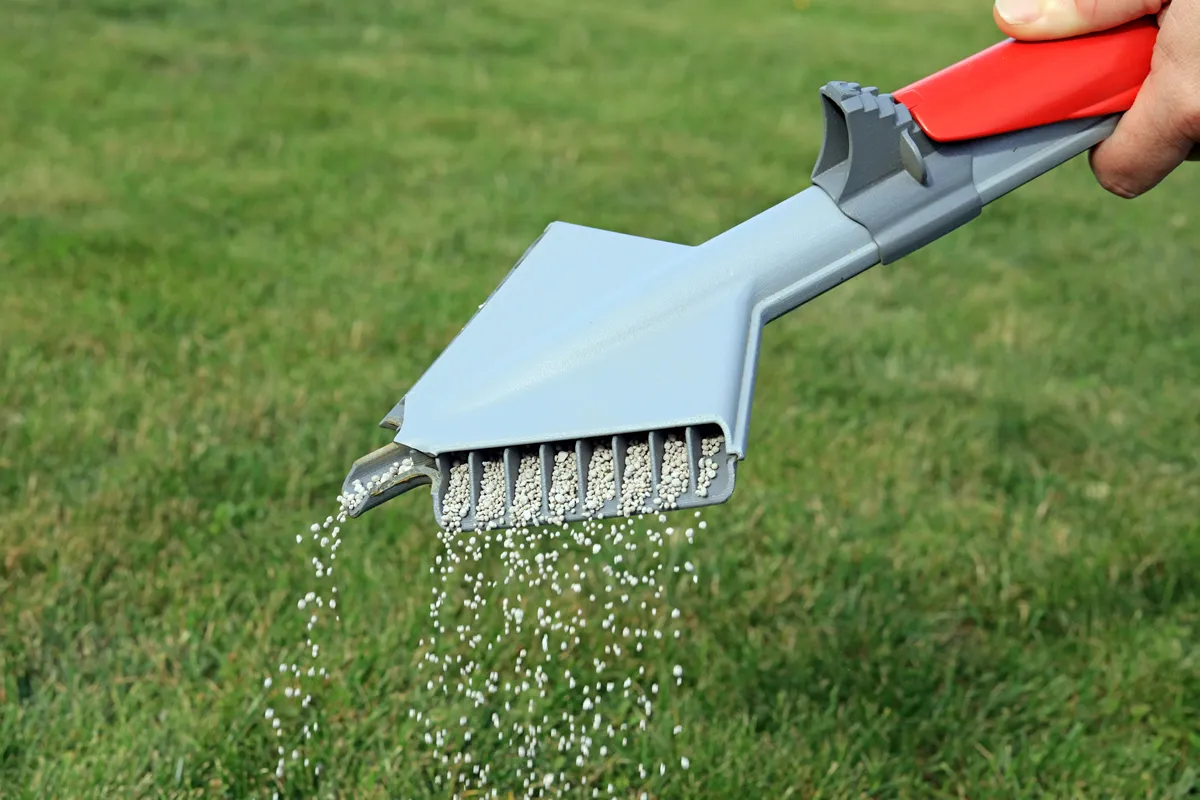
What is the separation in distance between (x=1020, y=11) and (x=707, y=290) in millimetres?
665

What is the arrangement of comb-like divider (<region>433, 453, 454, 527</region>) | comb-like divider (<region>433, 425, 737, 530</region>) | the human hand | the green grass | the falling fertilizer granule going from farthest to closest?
1. the green grass
2. the falling fertilizer granule
3. the human hand
4. comb-like divider (<region>433, 453, 454, 527</region>)
5. comb-like divider (<region>433, 425, 737, 530</region>)

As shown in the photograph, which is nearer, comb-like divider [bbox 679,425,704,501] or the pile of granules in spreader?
comb-like divider [bbox 679,425,704,501]

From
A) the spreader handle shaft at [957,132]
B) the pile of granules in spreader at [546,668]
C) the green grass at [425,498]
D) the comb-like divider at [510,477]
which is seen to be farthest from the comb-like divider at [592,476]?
the green grass at [425,498]

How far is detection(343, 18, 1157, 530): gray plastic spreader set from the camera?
1.62 meters

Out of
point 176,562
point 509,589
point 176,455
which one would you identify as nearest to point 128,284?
point 176,455

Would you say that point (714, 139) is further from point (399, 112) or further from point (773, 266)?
point (773, 266)

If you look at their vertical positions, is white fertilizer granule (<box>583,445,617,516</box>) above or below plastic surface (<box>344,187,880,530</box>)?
below

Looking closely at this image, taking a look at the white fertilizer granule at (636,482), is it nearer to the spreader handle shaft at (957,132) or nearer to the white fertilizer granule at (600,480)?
the white fertilizer granule at (600,480)

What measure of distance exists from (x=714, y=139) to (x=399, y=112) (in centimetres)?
172

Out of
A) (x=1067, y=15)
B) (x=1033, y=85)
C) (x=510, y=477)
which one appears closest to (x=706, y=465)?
(x=510, y=477)

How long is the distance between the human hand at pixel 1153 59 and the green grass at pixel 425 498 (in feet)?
3.87

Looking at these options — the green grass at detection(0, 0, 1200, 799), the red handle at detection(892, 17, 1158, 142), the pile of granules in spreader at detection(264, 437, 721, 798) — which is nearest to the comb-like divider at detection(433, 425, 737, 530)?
the pile of granules in spreader at detection(264, 437, 721, 798)

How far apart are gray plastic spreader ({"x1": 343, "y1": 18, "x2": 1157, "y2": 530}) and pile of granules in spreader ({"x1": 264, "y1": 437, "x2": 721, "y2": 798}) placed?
0.24 metres

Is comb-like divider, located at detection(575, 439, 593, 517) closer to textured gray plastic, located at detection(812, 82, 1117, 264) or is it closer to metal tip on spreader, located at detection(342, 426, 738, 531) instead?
metal tip on spreader, located at detection(342, 426, 738, 531)
